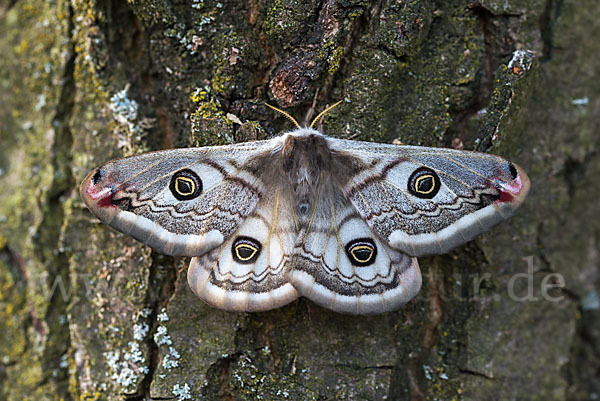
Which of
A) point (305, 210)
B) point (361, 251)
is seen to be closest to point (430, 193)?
point (361, 251)

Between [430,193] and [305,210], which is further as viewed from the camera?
[305,210]

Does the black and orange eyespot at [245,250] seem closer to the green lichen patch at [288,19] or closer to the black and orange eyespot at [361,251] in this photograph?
the black and orange eyespot at [361,251]

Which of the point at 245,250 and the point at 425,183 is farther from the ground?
the point at 425,183

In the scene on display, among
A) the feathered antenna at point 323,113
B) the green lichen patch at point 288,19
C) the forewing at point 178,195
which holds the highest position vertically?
the green lichen patch at point 288,19

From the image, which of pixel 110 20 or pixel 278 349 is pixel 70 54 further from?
pixel 278 349

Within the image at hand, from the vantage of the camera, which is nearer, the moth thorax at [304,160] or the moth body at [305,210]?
the moth body at [305,210]

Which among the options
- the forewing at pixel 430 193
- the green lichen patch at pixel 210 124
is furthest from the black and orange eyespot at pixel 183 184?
the forewing at pixel 430 193

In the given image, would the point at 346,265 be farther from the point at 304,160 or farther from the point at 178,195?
the point at 178,195

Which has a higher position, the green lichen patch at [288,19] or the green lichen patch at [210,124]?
the green lichen patch at [288,19]
